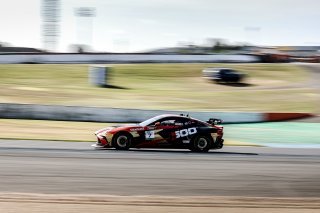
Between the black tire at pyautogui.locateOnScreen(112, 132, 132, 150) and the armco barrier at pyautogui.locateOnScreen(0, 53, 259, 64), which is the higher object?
the armco barrier at pyautogui.locateOnScreen(0, 53, 259, 64)

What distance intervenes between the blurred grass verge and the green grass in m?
6.70

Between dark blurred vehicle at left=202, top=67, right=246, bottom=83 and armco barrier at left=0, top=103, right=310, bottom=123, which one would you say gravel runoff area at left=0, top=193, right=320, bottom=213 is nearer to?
armco barrier at left=0, top=103, right=310, bottom=123

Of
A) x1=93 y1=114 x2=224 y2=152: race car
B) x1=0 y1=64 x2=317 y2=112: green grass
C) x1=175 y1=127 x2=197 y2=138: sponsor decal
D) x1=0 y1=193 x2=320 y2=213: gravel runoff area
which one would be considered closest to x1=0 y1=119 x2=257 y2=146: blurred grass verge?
x1=93 y1=114 x2=224 y2=152: race car

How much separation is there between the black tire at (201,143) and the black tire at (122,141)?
174cm

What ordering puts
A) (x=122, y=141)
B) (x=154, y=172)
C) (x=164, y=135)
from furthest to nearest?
(x=164, y=135) → (x=122, y=141) → (x=154, y=172)

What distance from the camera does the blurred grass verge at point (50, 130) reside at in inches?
765

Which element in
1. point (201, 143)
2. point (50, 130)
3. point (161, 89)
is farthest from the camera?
point (161, 89)

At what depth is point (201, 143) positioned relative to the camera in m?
16.0

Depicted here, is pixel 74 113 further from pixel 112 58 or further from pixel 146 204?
pixel 112 58

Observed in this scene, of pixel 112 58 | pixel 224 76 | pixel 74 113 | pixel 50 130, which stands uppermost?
pixel 112 58

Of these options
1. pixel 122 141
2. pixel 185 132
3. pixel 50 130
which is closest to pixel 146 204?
pixel 122 141

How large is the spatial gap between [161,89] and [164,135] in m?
23.4

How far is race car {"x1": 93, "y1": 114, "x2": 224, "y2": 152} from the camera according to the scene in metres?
15.4

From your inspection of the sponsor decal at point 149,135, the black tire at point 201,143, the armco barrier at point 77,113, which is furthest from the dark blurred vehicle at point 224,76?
the sponsor decal at point 149,135
